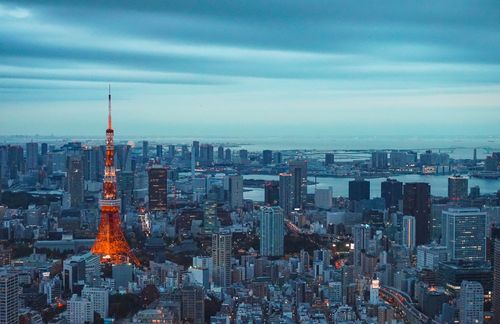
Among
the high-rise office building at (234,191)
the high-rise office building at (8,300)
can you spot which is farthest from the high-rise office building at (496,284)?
the high-rise office building at (234,191)

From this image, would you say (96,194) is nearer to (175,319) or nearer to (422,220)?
(422,220)

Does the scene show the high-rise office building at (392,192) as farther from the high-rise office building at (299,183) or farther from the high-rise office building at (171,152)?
the high-rise office building at (171,152)

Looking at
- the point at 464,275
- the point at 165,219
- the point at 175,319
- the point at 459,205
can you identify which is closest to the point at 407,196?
the point at 459,205

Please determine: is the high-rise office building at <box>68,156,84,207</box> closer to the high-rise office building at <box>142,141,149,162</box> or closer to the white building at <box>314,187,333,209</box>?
the high-rise office building at <box>142,141,149,162</box>

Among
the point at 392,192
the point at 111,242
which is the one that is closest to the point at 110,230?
the point at 111,242

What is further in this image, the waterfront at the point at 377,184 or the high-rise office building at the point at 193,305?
the waterfront at the point at 377,184

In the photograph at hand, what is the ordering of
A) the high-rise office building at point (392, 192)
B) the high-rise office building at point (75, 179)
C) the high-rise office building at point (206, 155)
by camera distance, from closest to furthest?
the high-rise office building at point (392, 192)
the high-rise office building at point (75, 179)
the high-rise office building at point (206, 155)

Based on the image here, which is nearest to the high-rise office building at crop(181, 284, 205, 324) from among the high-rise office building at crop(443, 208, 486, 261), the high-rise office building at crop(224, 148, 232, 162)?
the high-rise office building at crop(443, 208, 486, 261)
